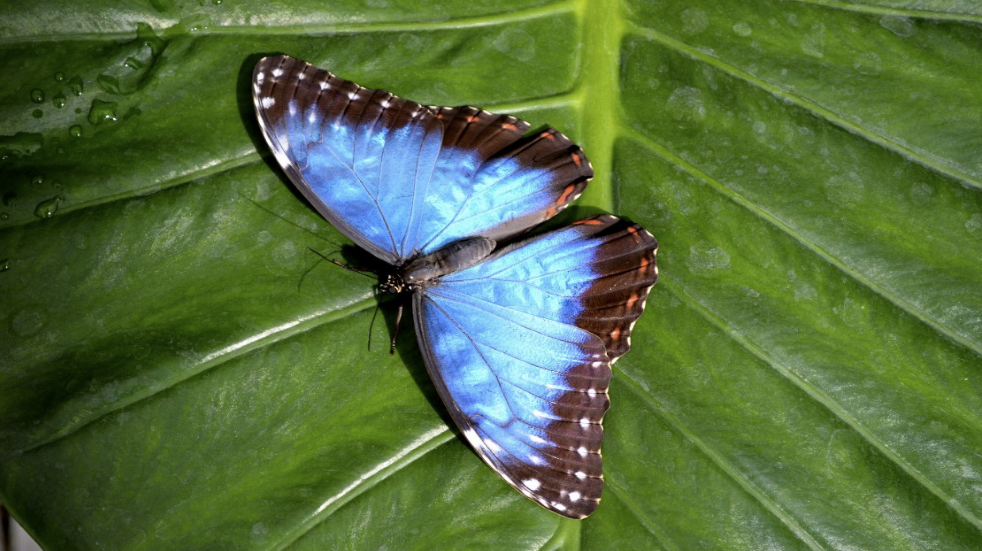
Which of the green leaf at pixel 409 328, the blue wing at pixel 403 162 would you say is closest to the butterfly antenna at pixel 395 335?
the green leaf at pixel 409 328

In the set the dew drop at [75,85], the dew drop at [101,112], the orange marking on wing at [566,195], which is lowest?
the orange marking on wing at [566,195]

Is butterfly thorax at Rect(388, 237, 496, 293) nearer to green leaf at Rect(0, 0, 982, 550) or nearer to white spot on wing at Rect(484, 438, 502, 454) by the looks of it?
green leaf at Rect(0, 0, 982, 550)

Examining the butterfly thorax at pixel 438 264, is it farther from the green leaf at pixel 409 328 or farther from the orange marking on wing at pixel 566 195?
the orange marking on wing at pixel 566 195

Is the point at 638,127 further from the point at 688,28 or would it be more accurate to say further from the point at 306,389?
the point at 306,389

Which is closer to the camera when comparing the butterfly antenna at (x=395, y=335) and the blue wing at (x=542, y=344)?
the blue wing at (x=542, y=344)

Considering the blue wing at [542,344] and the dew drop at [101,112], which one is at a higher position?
the dew drop at [101,112]

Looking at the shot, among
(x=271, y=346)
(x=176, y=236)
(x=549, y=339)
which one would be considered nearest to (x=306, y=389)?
(x=271, y=346)
